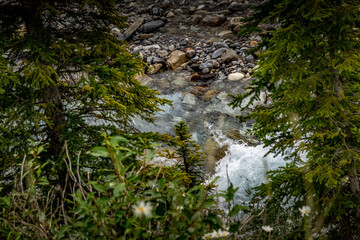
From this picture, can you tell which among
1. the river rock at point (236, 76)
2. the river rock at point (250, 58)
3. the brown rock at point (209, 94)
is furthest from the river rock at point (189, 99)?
the river rock at point (250, 58)

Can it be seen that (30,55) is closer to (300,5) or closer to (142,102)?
(142,102)

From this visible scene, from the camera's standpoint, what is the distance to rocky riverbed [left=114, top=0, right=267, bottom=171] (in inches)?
483

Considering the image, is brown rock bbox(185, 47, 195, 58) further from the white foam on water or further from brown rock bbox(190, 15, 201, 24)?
the white foam on water

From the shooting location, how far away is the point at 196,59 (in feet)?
54.3

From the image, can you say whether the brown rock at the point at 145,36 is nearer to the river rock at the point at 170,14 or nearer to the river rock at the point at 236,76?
the river rock at the point at 170,14

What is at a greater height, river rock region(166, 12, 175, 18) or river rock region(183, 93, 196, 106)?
river rock region(166, 12, 175, 18)

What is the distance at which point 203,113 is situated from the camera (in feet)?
41.9

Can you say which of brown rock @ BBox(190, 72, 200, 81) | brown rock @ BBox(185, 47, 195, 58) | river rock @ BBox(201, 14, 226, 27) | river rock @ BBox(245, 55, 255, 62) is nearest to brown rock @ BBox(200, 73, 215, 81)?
brown rock @ BBox(190, 72, 200, 81)

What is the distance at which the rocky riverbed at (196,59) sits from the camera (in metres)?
12.3

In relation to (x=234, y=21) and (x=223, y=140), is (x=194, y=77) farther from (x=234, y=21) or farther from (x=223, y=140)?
(x=234, y=21)

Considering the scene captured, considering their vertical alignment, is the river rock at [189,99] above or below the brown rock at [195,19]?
below

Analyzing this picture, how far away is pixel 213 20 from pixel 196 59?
202 inches

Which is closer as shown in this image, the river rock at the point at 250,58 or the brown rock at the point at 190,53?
the river rock at the point at 250,58

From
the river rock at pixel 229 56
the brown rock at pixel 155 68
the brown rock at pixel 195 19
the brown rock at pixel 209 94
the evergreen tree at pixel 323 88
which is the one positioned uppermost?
the evergreen tree at pixel 323 88
